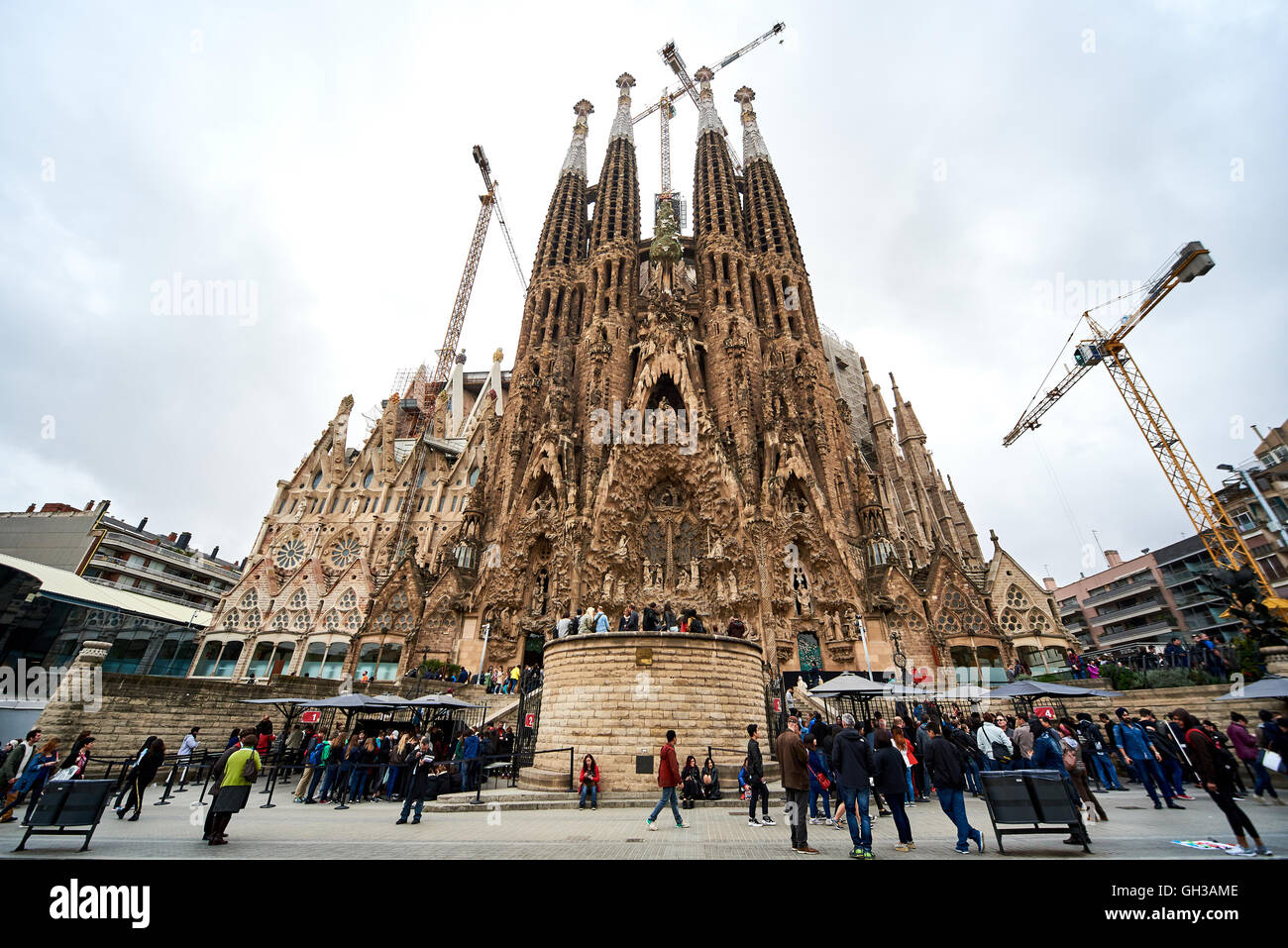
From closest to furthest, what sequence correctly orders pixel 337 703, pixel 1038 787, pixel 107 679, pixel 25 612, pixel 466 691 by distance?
1. pixel 1038 787
2. pixel 337 703
3. pixel 107 679
4. pixel 466 691
5. pixel 25 612

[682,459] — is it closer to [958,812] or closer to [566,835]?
[566,835]

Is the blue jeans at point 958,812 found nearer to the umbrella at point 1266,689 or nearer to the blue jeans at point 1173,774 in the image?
the blue jeans at point 1173,774

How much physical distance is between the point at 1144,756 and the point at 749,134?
56500mm

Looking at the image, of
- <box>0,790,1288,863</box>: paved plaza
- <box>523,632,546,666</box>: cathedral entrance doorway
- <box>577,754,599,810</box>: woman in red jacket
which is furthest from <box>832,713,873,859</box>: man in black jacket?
<box>523,632,546,666</box>: cathedral entrance doorway

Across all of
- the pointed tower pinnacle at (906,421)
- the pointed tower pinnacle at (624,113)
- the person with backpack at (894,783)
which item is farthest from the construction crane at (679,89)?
the person with backpack at (894,783)

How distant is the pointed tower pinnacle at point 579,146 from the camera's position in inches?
1993

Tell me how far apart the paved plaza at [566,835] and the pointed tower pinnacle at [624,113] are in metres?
56.7

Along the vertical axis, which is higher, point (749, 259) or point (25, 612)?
point (749, 259)

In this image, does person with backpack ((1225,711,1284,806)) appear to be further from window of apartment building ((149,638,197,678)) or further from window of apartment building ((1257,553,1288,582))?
window of apartment building ((149,638,197,678))

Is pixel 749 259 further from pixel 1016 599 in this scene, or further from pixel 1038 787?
pixel 1038 787
